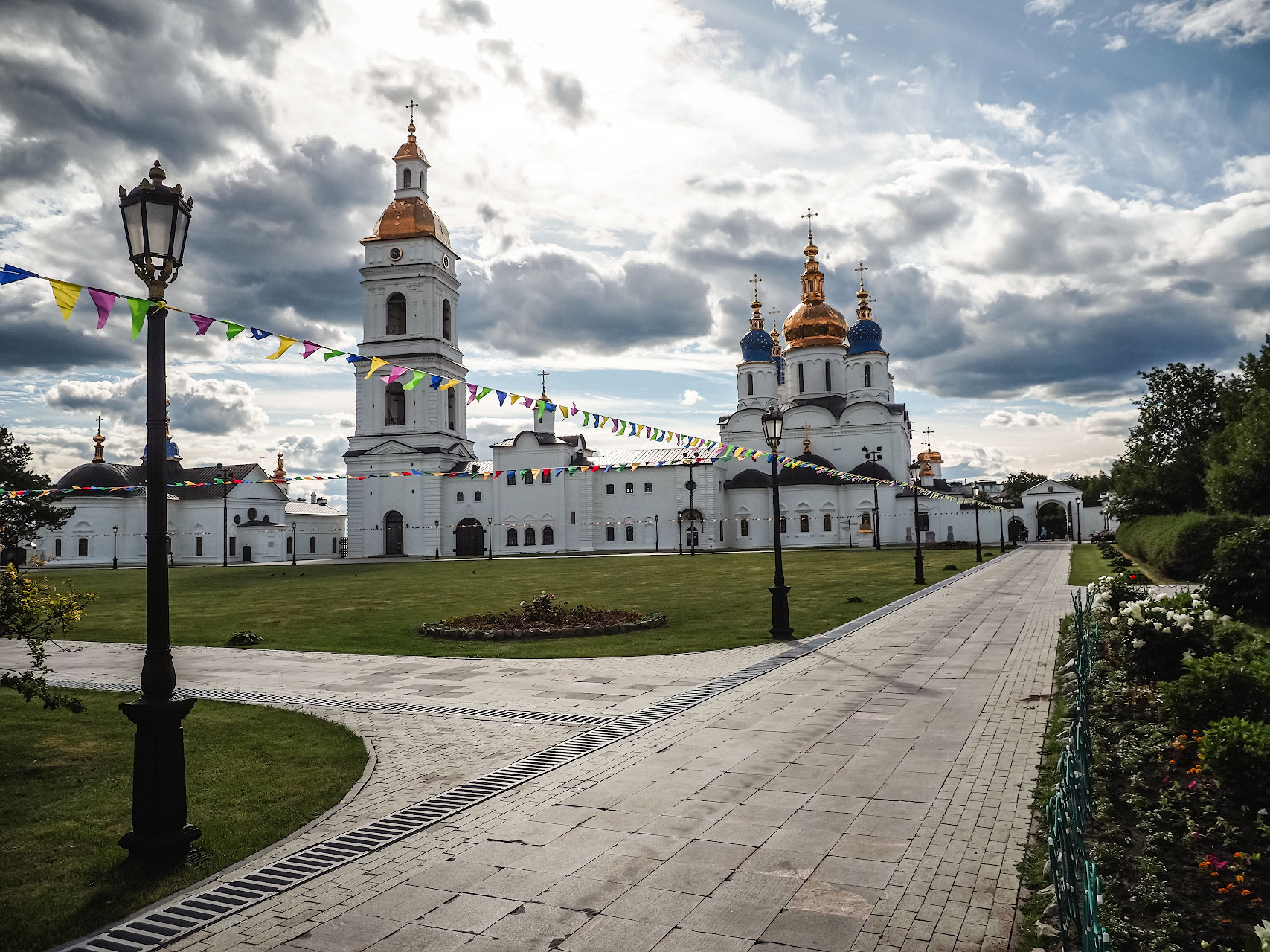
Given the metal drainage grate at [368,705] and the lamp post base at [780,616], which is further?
the lamp post base at [780,616]

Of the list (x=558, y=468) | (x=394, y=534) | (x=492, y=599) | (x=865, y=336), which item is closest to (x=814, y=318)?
(x=865, y=336)

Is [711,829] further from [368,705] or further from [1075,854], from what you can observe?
[368,705]

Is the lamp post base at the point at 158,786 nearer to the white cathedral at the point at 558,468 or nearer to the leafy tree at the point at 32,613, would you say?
the leafy tree at the point at 32,613

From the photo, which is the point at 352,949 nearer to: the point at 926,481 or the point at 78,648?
the point at 78,648

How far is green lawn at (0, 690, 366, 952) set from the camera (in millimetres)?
5594

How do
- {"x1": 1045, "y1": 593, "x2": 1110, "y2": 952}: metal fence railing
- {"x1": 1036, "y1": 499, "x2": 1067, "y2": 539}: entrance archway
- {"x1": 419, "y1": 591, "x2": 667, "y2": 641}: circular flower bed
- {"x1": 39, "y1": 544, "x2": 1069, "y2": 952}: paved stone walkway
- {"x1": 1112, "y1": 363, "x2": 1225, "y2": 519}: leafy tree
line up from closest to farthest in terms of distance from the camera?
{"x1": 1045, "y1": 593, "x2": 1110, "y2": 952}: metal fence railing
{"x1": 39, "y1": 544, "x2": 1069, "y2": 952}: paved stone walkway
{"x1": 419, "y1": 591, "x2": 667, "y2": 641}: circular flower bed
{"x1": 1112, "y1": 363, "x2": 1225, "y2": 519}: leafy tree
{"x1": 1036, "y1": 499, "x2": 1067, "y2": 539}: entrance archway

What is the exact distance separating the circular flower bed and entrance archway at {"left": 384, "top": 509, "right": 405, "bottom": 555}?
49.3m

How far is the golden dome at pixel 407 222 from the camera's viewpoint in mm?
63750

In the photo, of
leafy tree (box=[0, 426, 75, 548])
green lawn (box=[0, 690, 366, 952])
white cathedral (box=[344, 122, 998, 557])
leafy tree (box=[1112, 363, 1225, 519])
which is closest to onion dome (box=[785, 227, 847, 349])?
white cathedral (box=[344, 122, 998, 557])

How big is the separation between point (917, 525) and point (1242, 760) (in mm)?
31830

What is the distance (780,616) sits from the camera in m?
17.0

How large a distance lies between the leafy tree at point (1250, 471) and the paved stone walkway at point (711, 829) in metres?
20.6

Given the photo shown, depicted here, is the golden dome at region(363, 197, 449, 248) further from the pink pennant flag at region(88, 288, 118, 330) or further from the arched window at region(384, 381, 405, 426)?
the pink pennant flag at region(88, 288, 118, 330)

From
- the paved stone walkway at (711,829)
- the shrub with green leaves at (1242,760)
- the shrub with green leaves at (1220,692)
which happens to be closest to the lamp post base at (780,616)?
the paved stone walkway at (711,829)
